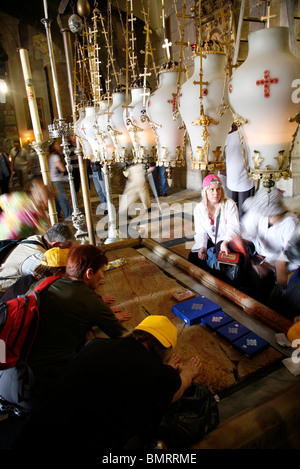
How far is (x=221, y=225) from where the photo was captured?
316 centimetres

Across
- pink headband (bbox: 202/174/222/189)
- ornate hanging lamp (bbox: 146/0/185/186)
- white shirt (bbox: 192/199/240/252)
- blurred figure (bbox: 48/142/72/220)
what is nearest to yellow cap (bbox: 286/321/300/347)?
ornate hanging lamp (bbox: 146/0/185/186)

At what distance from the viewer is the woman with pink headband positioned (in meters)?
3.06

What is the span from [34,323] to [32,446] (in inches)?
22.2

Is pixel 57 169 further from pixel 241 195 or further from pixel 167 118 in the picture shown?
pixel 167 118

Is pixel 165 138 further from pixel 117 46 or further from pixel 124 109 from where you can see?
pixel 117 46

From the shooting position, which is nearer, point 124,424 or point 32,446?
point 32,446

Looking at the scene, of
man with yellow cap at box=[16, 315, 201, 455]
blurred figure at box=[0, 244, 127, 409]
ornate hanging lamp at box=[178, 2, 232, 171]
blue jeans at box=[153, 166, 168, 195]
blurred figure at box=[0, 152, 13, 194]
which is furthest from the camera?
blue jeans at box=[153, 166, 168, 195]

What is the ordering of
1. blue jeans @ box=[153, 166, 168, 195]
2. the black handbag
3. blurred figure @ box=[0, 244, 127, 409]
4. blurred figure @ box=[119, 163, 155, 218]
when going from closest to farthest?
blurred figure @ box=[0, 244, 127, 409] → the black handbag → blurred figure @ box=[119, 163, 155, 218] → blue jeans @ box=[153, 166, 168, 195]

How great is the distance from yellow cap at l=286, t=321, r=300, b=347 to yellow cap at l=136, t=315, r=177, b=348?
2.07 ft

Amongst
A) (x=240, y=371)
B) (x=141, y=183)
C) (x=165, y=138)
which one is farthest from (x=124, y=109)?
(x=141, y=183)

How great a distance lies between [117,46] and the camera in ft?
28.8

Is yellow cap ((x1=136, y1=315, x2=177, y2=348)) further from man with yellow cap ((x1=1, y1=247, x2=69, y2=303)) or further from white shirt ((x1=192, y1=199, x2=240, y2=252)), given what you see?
white shirt ((x1=192, y1=199, x2=240, y2=252))

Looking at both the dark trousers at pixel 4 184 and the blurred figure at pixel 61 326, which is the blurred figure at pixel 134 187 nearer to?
the dark trousers at pixel 4 184

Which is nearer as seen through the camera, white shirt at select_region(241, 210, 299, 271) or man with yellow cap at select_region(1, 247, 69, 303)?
man with yellow cap at select_region(1, 247, 69, 303)
